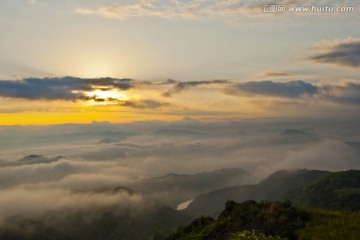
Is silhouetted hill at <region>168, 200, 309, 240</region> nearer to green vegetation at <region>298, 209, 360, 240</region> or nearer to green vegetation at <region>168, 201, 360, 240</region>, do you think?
green vegetation at <region>168, 201, 360, 240</region>

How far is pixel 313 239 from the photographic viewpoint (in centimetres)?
3319

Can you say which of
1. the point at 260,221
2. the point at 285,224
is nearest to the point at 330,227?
the point at 285,224

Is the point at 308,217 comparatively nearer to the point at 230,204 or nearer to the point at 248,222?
the point at 248,222

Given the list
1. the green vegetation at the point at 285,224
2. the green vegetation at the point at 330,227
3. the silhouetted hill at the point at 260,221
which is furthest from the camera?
the silhouetted hill at the point at 260,221

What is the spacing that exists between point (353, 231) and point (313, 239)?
12.6 feet

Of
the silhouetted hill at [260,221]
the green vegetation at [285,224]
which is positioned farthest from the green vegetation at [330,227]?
the silhouetted hill at [260,221]

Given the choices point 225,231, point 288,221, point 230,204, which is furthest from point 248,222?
point 230,204

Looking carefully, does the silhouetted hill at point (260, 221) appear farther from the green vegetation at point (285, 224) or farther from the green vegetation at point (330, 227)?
the green vegetation at point (330, 227)

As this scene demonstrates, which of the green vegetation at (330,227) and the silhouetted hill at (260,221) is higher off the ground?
the green vegetation at (330,227)

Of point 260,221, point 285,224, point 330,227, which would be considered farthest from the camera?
point 260,221

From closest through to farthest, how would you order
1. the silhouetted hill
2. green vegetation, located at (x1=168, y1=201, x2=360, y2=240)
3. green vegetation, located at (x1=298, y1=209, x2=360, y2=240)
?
green vegetation, located at (x1=298, y1=209, x2=360, y2=240) < green vegetation, located at (x1=168, y1=201, x2=360, y2=240) < the silhouetted hill

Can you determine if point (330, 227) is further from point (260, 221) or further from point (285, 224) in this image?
point (260, 221)

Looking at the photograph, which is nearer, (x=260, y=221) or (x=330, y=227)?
(x=330, y=227)

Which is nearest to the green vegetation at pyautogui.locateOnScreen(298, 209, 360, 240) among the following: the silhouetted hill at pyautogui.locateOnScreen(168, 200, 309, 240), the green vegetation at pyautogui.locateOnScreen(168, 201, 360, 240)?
the green vegetation at pyautogui.locateOnScreen(168, 201, 360, 240)
